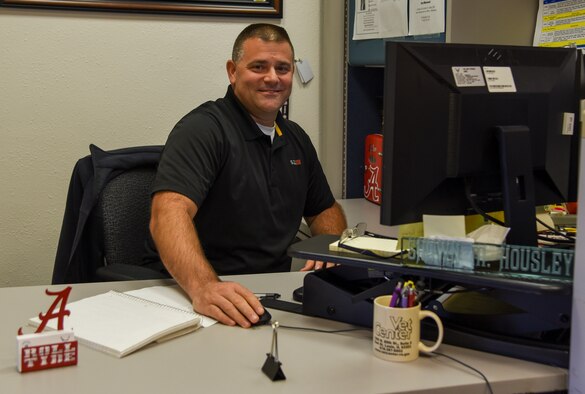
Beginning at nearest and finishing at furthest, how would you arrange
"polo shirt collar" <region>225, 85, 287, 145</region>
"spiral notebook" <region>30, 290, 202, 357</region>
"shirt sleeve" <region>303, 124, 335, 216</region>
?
1. "spiral notebook" <region>30, 290, 202, 357</region>
2. "polo shirt collar" <region>225, 85, 287, 145</region>
3. "shirt sleeve" <region>303, 124, 335, 216</region>

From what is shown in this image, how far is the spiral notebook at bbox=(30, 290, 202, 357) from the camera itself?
4.05ft

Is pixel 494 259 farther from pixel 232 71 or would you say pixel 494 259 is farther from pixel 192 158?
pixel 232 71

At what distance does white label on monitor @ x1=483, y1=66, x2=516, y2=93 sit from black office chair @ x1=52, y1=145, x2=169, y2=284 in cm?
112

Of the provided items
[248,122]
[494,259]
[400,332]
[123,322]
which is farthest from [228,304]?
[248,122]

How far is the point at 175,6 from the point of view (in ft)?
8.48

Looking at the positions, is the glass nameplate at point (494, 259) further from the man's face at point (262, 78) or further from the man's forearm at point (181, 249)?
the man's face at point (262, 78)

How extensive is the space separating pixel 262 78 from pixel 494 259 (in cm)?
112

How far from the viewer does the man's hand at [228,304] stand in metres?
1.36

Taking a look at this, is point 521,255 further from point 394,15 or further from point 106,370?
point 394,15

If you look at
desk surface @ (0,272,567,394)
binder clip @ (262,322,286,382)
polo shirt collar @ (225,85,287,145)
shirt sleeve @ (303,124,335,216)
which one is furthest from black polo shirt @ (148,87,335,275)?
binder clip @ (262,322,286,382)

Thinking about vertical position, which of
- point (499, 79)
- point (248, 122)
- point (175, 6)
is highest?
point (175, 6)

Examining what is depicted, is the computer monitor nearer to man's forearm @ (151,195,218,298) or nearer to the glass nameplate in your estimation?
the glass nameplate

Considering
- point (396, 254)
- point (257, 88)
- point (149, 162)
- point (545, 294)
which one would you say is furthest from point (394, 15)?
point (545, 294)

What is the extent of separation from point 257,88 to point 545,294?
1207 millimetres
